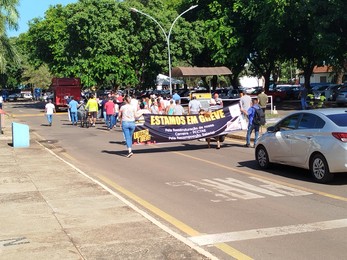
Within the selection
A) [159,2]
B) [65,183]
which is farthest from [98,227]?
[159,2]

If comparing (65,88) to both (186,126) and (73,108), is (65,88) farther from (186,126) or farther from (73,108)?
(186,126)

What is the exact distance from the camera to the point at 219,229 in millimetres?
6781

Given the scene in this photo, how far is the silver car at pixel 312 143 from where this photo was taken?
9406 mm

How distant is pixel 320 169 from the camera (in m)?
9.79

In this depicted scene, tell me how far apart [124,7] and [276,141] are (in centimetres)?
3857

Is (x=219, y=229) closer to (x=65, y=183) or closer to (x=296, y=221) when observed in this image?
(x=296, y=221)

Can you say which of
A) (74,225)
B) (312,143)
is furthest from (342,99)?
(74,225)

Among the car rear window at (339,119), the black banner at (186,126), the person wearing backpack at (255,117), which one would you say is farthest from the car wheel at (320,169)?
the black banner at (186,126)

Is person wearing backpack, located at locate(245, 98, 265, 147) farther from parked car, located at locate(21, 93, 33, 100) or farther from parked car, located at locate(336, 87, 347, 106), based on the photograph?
parked car, located at locate(21, 93, 33, 100)

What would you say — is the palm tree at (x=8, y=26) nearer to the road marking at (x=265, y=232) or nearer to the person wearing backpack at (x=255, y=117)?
the person wearing backpack at (x=255, y=117)

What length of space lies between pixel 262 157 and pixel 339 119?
2.47 meters

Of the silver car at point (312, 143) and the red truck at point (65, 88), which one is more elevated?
the red truck at point (65, 88)

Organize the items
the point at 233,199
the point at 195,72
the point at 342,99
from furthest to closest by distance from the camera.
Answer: the point at 195,72 < the point at 342,99 < the point at 233,199

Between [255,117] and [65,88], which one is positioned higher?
[65,88]
